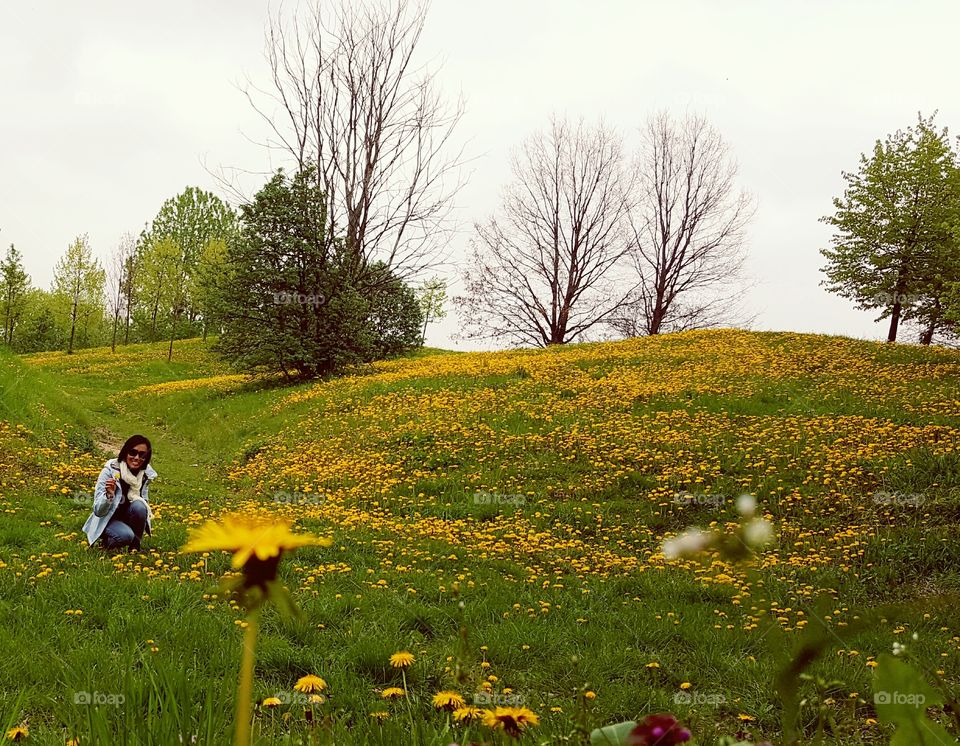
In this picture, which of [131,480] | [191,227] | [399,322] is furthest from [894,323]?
[191,227]

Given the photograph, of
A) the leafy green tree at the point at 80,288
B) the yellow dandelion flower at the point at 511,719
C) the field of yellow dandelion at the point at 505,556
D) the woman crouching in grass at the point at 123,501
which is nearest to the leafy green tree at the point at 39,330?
the leafy green tree at the point at 80,288

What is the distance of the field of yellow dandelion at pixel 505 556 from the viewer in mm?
2025

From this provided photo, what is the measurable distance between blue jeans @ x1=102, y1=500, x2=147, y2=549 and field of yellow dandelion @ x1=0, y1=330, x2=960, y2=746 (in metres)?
0.23

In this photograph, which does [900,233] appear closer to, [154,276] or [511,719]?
[511,719]

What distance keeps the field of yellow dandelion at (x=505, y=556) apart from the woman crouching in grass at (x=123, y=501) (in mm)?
252

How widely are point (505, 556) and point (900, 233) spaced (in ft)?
78.6

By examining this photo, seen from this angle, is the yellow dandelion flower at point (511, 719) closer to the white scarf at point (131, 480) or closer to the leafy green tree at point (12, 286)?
the white scarf at point (131, 480)

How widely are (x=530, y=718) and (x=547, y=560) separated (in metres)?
7.06

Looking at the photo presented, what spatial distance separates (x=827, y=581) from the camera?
737 centimetres

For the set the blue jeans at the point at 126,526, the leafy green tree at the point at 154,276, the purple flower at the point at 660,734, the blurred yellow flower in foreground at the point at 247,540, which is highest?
the leafy green tree at the point at 154,276

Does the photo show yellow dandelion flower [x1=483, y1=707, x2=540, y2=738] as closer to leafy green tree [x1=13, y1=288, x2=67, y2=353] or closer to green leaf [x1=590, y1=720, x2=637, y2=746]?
green leaf [x1=590, y1=720, x2=637, y2=746]

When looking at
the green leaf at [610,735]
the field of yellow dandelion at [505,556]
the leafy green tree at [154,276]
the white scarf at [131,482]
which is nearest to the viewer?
the green leaf at [610,735]

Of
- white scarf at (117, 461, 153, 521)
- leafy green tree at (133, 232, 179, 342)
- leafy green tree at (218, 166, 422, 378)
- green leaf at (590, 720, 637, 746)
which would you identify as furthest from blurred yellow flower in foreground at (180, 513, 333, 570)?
leafy green tree at (133, 232, 179, 342)

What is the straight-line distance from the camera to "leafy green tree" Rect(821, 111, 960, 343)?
2469 centimetres
